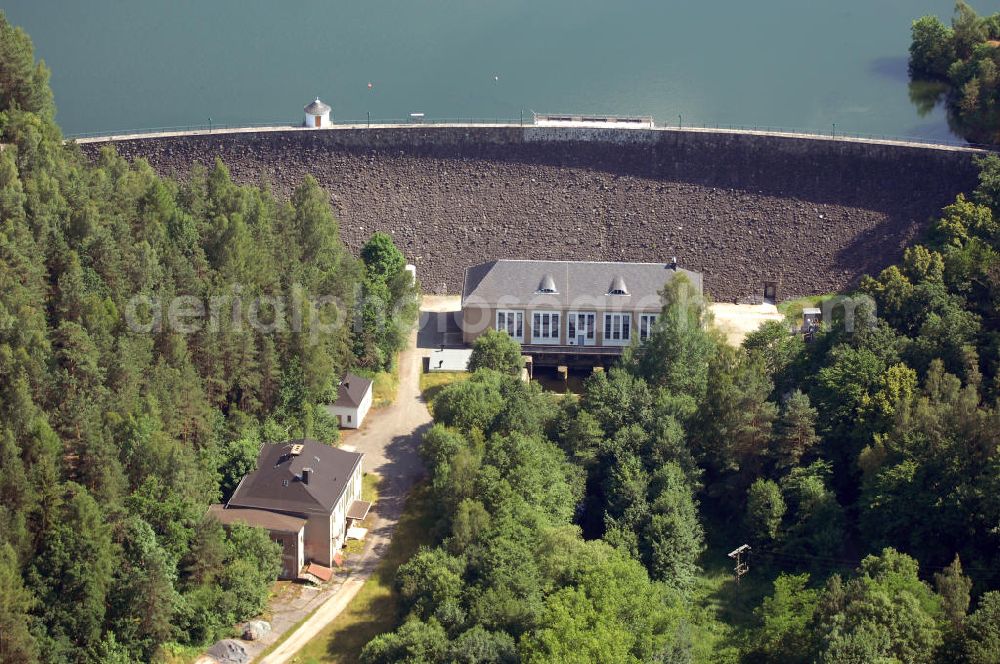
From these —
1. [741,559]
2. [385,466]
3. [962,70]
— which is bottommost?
[741,559]

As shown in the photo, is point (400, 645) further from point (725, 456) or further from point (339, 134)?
point (339, 134)

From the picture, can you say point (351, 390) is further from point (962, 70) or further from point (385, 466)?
point (962, 70)

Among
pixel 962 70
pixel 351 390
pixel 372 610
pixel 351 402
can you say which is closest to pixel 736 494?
pixel 372 610

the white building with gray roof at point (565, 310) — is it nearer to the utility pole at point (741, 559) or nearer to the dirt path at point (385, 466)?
the dirt path at point (385, 466)

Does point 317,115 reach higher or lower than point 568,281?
higher

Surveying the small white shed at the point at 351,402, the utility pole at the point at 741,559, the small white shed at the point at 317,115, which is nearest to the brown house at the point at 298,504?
the small white shed at the point at 351,402
